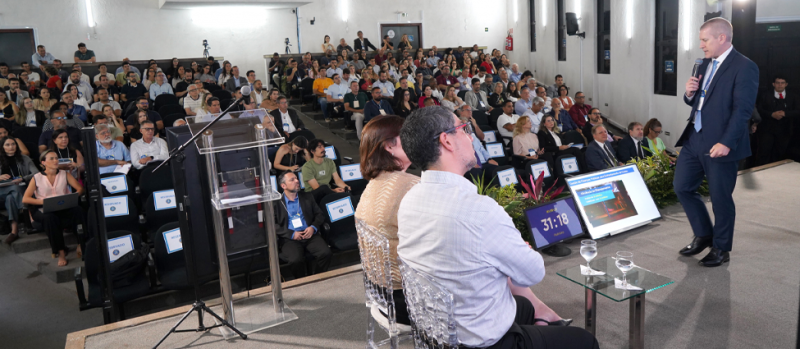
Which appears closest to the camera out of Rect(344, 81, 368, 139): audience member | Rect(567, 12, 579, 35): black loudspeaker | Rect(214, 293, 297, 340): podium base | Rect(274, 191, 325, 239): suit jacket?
Rect(214, 293, 297, 340): podium base

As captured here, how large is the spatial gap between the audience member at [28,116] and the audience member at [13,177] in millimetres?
1881

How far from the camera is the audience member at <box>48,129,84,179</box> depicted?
5781 mm

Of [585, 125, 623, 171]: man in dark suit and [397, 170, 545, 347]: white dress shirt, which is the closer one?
[397, 170, 545, 347]: white dress shirt

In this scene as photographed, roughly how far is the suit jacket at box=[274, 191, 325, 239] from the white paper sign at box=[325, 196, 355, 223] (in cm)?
9

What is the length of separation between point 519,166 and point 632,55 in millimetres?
4823

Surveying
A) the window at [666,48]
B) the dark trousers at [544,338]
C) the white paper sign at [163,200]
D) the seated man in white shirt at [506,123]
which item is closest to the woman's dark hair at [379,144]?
the dark trousers at [544,338]

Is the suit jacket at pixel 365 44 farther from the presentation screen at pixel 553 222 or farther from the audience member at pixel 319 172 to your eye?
the presentation screen at pixel 553 222

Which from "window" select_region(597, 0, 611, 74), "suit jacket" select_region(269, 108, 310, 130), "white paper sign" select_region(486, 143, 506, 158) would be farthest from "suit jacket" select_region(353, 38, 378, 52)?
"white paper sign" select_region(486, 143, 506, 158)

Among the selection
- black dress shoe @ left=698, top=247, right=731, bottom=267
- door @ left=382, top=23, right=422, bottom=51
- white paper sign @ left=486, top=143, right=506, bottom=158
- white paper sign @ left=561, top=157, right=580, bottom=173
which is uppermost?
door @ left=382, top=23, right=422, bottom=51

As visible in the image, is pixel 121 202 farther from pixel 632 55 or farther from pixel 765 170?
pixel 632 55

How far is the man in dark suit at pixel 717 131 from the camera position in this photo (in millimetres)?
3146

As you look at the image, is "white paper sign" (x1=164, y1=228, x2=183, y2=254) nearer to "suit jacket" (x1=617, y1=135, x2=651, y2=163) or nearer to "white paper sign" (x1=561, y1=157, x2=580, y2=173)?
"white paper sign" (x1=561, y1=157, x2=580, y2=173)

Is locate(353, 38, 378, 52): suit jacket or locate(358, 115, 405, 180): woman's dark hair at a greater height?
locate(353, 38, 378, 52): suit jacket

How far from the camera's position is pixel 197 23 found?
47.8ft
